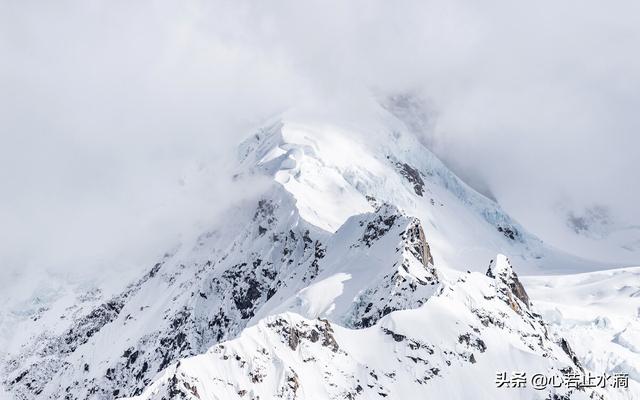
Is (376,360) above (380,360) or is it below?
below

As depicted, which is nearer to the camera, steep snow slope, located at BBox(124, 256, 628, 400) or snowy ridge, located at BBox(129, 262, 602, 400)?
snowy ridge, located at BBox(129, 262, 602, 400)

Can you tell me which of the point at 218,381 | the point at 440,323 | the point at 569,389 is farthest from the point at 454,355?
the point at 218,381

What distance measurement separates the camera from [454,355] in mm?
187500

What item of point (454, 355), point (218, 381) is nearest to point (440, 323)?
point (454, 355)

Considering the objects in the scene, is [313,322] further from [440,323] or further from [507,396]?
[507,396]

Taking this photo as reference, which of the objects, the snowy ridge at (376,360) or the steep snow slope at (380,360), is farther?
the steep snow slope at (380,360)

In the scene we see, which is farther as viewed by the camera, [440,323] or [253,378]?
[440,323]

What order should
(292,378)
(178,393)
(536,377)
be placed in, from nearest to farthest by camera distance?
(178,393)
(292,378)
(536,377)

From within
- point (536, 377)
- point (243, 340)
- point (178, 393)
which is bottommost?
point (178, 393)

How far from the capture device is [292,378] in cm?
17250

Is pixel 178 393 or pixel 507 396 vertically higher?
pixel 507 396

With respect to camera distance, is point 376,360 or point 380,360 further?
point 380,360

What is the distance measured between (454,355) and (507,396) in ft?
40.8

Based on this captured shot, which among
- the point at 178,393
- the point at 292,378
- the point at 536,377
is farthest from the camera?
the point at 536,377
